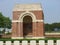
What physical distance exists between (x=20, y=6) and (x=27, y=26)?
10.4ft

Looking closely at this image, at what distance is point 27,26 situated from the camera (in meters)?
28.1

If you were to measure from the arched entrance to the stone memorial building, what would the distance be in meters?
0.68

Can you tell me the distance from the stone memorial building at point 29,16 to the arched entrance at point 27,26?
2.22 feet

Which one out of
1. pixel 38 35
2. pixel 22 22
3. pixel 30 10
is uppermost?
pixel 30 10

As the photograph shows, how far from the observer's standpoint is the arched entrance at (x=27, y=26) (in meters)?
27.6

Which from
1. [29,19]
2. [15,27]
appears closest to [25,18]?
[29,19]

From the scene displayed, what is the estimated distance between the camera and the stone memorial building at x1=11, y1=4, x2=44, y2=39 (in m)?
25.8

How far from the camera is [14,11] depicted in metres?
26.3

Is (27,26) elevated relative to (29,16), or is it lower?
lower

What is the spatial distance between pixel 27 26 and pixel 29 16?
177 cm

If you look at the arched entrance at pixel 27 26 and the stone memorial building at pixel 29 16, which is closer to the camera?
the stone memorial building at pixel 29 16

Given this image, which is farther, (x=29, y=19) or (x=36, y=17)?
(x=29, y=19)

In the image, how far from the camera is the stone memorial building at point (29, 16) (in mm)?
25812

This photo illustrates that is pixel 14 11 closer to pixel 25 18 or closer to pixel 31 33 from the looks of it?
pixel 25 18
